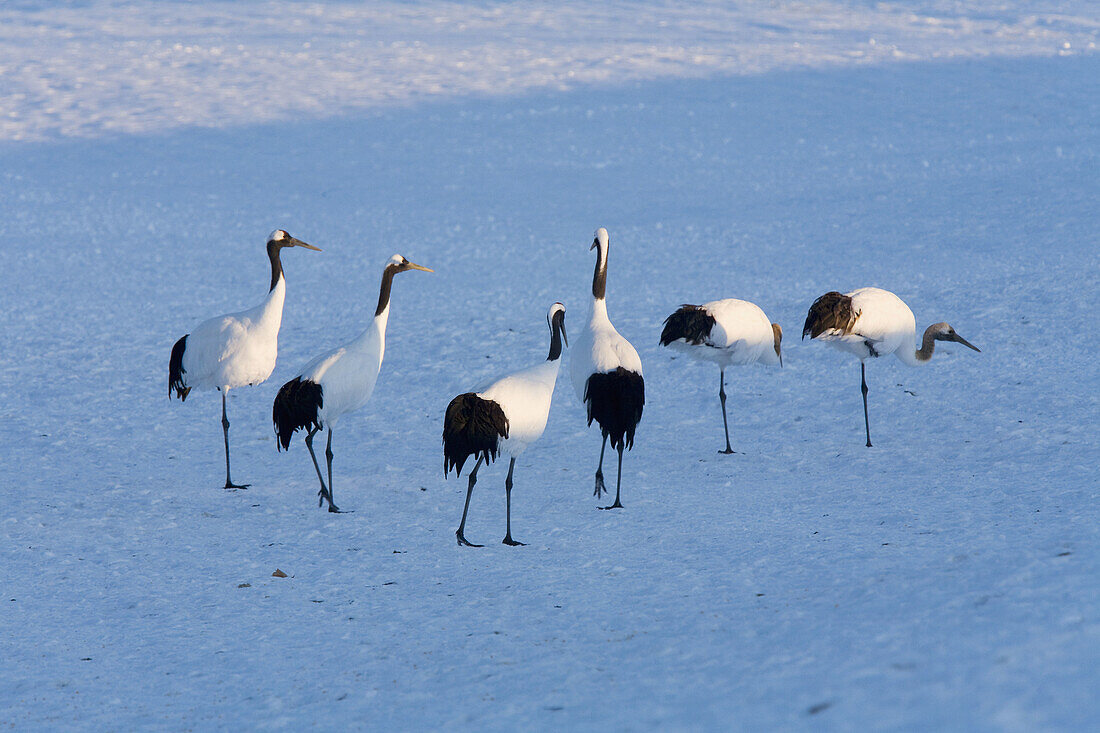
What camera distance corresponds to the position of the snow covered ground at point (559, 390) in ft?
14.3

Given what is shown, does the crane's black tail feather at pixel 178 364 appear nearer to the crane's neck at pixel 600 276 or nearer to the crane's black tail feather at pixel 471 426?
the crane's black tail feather at pixel 471 426

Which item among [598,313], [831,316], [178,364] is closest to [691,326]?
[598,313]

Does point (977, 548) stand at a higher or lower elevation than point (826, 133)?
lower

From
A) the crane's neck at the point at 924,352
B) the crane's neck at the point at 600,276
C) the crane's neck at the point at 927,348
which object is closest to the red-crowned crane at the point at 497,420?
the crane's neck at the point at 600,276

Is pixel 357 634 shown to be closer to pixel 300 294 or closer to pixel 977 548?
pixel 977 548

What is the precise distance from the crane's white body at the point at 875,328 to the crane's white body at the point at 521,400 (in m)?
2.45

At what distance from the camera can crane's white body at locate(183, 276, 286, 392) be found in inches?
300

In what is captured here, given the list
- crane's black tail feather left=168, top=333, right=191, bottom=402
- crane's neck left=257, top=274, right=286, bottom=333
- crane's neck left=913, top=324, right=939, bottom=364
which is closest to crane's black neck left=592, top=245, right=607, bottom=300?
crane's neck left=257, top=274, right=286, bottom=333

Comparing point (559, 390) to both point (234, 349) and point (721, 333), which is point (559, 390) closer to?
point (721, 333)

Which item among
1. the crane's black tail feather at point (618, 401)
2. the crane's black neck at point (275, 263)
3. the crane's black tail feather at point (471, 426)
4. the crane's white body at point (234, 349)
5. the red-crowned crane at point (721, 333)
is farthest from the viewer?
the crane's black neck at point (275, 263)

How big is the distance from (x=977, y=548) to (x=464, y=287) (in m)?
7.56

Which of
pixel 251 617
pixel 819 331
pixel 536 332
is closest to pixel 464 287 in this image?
pixel 536 332

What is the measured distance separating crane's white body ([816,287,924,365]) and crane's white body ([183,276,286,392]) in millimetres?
4025

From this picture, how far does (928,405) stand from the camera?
27.2 ft
